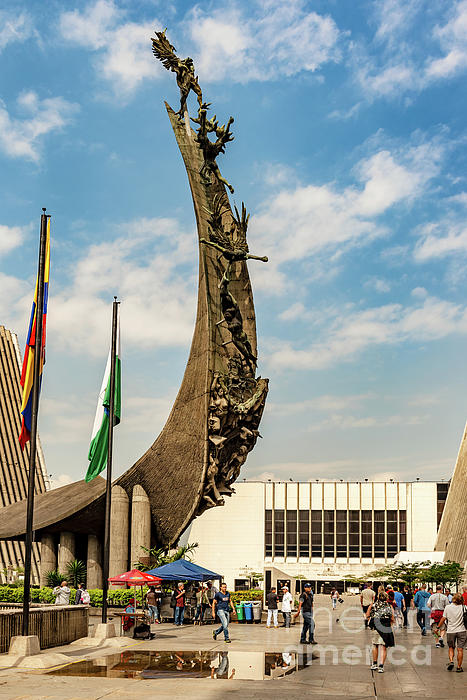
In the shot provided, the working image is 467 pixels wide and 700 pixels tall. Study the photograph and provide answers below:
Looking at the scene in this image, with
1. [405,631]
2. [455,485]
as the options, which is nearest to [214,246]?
[405,631]

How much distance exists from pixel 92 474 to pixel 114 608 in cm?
741

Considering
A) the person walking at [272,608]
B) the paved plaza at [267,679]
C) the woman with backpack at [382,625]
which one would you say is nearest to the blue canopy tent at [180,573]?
the person walking at [272,608]

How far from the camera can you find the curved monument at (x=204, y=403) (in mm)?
31250

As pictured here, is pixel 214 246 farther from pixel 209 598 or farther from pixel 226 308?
pixel 209 598

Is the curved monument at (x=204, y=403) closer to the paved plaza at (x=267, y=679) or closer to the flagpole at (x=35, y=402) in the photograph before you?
the paved plaza at (x=267, y=679)

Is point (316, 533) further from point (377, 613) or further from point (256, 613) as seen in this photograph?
point (377, 613)

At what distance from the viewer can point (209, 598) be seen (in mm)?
32000

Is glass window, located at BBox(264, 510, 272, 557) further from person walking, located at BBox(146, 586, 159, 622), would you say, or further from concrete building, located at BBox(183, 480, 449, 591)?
person walking, located at BBox(146, 586, 159, 622)

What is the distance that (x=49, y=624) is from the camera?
1739 centimetres

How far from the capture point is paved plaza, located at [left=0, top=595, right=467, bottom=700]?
37.7 feet

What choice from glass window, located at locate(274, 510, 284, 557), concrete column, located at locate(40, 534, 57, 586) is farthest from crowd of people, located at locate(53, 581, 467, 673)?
glass window, located at locate(274, 510, 284, 557)

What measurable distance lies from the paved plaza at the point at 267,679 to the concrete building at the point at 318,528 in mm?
59568

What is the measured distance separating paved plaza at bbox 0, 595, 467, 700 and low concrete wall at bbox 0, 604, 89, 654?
1.37 feet

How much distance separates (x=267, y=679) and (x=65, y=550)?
2041 centimetres
